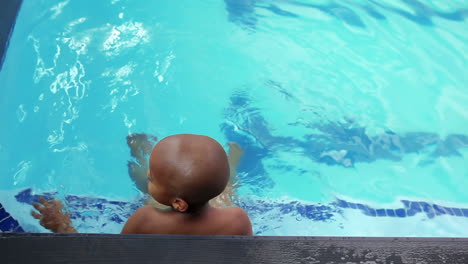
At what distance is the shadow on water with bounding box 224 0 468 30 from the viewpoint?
4.47m

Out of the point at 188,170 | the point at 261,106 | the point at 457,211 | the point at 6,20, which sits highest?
the point at 6,20

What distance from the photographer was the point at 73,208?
2.60 meters

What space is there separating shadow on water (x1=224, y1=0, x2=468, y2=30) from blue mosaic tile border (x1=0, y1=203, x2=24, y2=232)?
2691 mm

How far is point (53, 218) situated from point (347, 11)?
3505 millimetres

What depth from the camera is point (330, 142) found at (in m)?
3.46

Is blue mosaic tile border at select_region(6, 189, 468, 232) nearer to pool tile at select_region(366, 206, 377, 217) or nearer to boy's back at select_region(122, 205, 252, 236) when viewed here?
pool tile at select_region(366, 206, 377, 217)

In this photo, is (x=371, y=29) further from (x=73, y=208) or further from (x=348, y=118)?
(x=73, y=208)

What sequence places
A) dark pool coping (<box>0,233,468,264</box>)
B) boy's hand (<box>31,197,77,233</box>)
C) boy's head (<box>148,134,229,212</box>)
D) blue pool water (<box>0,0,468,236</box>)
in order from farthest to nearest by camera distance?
1. blue pool water (<box>0,0,468,236</box>)
2. boy's hand (<box>31,197,77,233</box>)
3. boy's head (<box>148,134,229,212</box>)
4. dark pool coping (<box>0,233,468,264</box>)

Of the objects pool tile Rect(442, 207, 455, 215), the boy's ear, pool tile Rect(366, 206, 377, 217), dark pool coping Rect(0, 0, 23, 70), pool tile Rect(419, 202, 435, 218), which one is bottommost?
pool tile Rect(442, 207, 455, 215)

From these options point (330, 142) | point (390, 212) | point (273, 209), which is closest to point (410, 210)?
point (390, 212)

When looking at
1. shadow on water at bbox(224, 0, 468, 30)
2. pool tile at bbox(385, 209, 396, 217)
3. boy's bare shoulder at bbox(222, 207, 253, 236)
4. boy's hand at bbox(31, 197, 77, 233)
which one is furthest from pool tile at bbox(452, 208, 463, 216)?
boy's hand at bbox(31, 197, 77, 233)

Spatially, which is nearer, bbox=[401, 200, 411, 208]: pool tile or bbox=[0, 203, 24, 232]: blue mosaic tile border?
bbox=[0, 203, 24, 232]: blue mosaic tile border

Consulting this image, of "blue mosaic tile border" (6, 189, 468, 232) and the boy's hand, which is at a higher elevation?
the boy's hand

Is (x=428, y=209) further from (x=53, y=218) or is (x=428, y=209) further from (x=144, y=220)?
(x=53, y=218)
